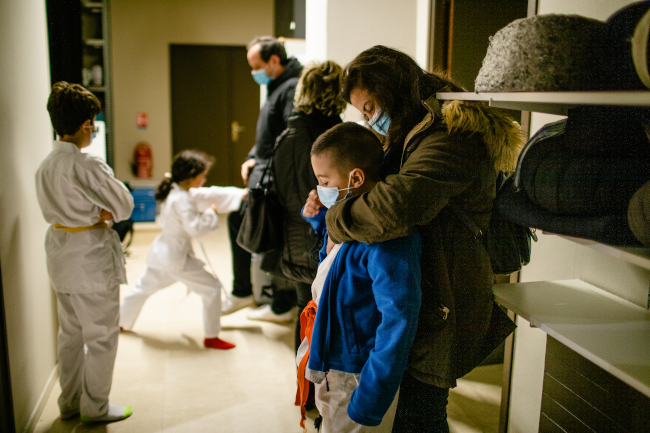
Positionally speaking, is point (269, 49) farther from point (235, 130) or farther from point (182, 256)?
point (235, 130)

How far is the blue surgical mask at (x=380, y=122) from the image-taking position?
122cm

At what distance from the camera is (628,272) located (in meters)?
1.29

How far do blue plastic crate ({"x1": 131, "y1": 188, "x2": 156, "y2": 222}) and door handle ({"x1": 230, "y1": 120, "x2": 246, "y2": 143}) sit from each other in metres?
1.93

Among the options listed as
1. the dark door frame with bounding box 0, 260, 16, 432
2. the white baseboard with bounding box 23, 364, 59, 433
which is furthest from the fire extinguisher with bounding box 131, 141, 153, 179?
the dark door frame with bounding box 0, 260, 16, 432

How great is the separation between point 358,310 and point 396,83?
1.85ft

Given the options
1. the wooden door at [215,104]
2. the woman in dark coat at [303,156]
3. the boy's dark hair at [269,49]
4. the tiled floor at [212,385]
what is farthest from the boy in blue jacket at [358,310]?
the wooden door at [215,104]

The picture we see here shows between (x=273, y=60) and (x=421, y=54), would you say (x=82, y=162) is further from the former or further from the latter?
(x=421, y=54)

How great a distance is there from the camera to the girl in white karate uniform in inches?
105

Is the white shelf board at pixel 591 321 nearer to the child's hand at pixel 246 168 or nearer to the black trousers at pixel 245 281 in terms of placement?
the child's hand at pixel 246 168

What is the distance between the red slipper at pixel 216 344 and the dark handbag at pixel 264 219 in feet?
2.89

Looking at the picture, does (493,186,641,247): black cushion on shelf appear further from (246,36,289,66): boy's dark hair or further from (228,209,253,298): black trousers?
(228,209,253,298): black trousers

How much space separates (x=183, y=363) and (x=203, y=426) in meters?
0.59

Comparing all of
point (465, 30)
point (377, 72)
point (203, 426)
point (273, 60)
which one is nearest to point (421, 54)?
point (465, 30)

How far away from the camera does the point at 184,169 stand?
2680 millimetres
